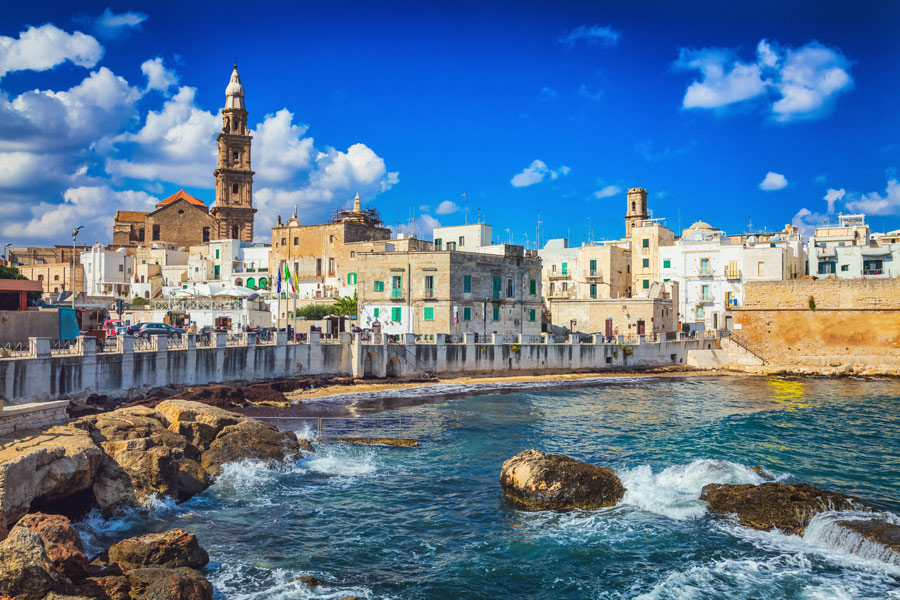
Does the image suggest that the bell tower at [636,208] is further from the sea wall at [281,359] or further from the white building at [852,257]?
the sea wall at [281,359]

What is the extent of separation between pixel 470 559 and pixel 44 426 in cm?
1192

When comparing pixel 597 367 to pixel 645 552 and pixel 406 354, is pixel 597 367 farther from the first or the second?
pixel 645 552

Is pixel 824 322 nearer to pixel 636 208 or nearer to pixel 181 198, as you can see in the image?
Answer: pixel 636 208

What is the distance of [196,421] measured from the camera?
21750 mm

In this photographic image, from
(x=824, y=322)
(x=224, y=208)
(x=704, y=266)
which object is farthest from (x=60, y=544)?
(x=224, y=208)

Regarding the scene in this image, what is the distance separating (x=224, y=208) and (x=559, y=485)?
230 ft

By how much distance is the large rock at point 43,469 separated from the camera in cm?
1345

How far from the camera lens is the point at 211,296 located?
5378 centimetres

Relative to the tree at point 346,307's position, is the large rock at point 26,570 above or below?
below

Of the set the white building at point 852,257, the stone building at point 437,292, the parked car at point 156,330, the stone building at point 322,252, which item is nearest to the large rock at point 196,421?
the parked car at point 156,330

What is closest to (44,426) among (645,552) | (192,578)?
(192,578)

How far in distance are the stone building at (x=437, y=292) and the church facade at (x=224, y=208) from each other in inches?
1479

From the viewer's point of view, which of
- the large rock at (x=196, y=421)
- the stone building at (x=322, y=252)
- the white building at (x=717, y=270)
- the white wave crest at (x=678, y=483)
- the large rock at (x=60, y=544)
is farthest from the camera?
the stone building at (x=322, y=252)

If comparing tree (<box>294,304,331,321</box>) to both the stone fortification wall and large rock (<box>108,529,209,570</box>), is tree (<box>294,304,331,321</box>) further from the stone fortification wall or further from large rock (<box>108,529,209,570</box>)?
large rock (<box>108,529,209,570</box>)
